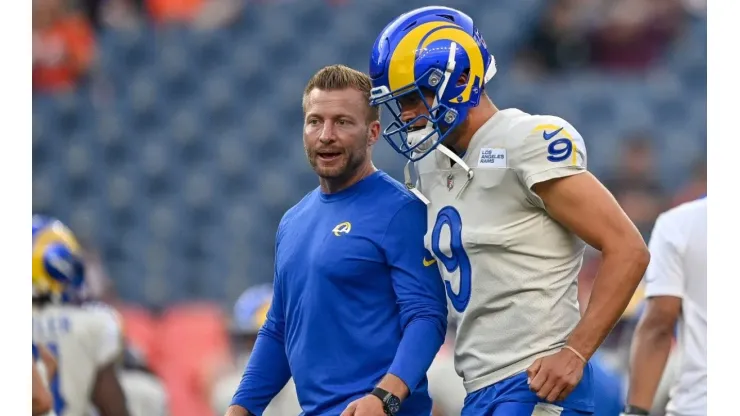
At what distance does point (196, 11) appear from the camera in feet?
35.0

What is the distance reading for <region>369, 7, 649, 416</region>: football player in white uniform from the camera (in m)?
3.09

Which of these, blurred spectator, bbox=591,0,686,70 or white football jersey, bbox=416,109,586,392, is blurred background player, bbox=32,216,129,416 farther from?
blurred spectator, bbox=591,0,686,70

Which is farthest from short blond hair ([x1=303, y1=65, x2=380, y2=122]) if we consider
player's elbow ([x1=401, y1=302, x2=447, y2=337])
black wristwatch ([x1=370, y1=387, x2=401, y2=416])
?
black wristwatch ([x1=370, y1=387, x2=401, y2=416])

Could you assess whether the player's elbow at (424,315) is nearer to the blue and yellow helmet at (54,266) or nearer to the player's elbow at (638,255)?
the player's elbow at (638,255)

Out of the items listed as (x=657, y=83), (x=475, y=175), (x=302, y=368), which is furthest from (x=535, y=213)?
(x=657, y=83)

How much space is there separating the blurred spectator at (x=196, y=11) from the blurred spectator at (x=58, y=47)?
64 centimetres

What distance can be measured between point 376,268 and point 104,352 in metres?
2.75

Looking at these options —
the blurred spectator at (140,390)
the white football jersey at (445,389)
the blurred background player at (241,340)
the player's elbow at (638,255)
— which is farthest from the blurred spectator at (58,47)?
the player's elbow at (638,255)

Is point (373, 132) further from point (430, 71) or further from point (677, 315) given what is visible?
point (677, 315)

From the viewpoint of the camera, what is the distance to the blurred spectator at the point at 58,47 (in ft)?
34.7

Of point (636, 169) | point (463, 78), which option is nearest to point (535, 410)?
point (463, 78)

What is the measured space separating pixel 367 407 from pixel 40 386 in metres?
2.31

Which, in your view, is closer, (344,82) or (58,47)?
(344,82)
